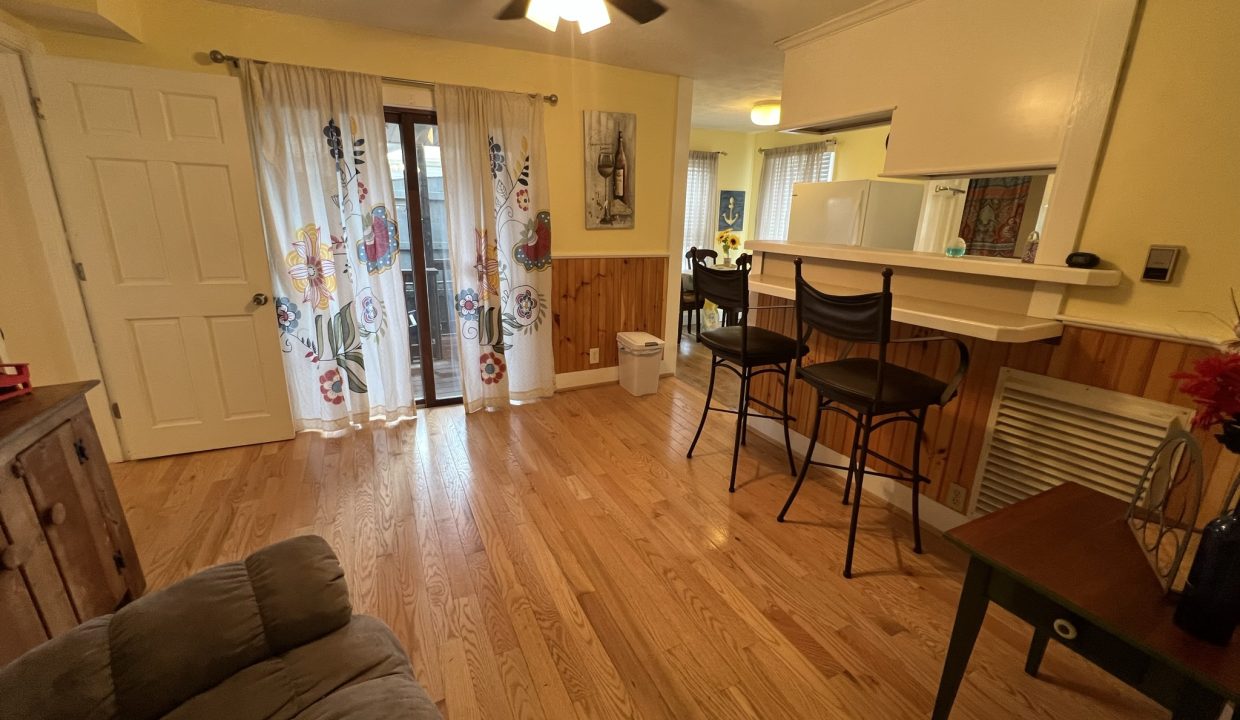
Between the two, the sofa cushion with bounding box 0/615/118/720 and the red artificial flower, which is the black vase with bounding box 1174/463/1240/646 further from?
the sofa cushion with bounding box 0/615/118/720

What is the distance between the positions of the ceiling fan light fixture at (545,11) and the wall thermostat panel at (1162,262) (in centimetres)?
228

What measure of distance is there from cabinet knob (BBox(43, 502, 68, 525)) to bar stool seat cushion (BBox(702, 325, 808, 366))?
2.34 metres

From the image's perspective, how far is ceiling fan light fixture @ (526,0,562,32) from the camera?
1946mm

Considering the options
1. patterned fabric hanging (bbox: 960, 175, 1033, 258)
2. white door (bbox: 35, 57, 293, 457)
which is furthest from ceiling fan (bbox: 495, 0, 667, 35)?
patterned fabric hanging (bbox: 960, 175, 1033, 258)

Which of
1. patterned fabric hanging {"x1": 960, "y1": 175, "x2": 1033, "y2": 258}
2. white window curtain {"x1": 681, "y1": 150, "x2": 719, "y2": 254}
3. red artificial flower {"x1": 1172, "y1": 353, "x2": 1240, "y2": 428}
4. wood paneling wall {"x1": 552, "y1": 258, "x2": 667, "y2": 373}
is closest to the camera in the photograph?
red artificial flower {"x1": 1172, "y1": 353, "x2": 1240, "y2": 428}

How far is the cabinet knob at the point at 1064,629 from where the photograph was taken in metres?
0.93

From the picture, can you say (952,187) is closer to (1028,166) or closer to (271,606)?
(1028,166)

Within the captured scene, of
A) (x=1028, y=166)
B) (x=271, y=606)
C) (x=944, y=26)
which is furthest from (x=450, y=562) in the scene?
(x=944, y=26)

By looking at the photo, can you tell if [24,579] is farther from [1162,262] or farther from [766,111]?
[766,111]

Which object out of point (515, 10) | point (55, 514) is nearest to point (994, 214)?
point (515, 10)

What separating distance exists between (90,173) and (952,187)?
4887 millimetres

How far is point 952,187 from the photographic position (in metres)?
3.33

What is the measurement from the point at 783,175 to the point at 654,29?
3.59m

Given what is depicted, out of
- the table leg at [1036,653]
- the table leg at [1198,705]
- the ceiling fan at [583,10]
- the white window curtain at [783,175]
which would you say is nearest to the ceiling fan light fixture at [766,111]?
the white window curtain at [783,175]
